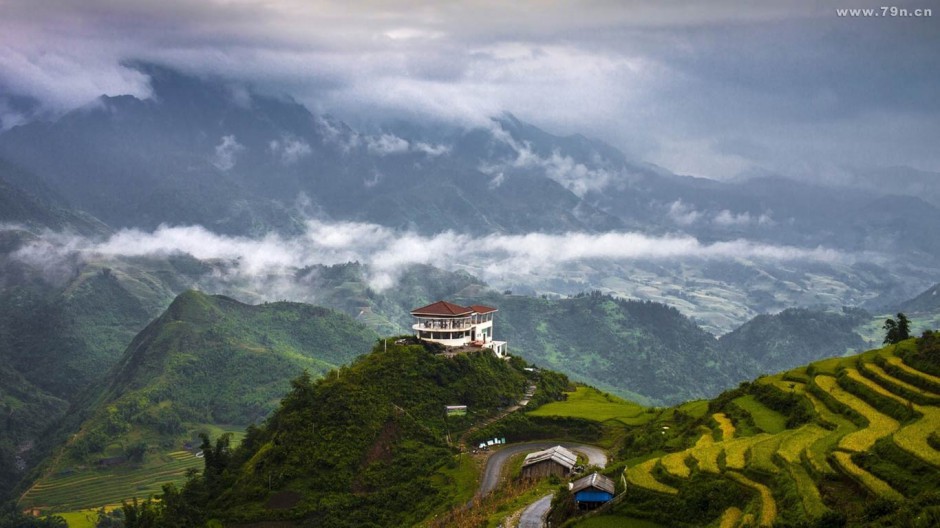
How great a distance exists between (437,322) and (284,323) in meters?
130

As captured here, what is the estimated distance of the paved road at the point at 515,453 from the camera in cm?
5362

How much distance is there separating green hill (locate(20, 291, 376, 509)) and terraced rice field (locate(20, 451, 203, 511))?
14 centimetres

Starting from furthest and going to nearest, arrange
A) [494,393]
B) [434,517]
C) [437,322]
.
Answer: [437,322], [494,393], [434,517]

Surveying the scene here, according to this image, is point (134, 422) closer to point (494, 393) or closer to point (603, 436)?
point (494, 393)

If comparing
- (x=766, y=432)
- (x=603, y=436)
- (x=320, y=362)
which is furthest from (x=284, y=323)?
(x=766, y=432)

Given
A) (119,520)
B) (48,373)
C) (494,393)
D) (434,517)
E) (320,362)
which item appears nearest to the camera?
(434,517)

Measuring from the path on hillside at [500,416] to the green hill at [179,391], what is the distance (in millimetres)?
62085

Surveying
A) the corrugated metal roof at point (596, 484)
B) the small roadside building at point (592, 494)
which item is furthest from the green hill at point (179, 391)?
the small roadside building at point (592, 494)

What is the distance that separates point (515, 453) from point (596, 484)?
68.9ft

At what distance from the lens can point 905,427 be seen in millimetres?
35250

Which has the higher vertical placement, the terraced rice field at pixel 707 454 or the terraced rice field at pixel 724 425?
the terraced rice field at pixel 724 425

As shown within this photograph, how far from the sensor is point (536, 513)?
4272 cm

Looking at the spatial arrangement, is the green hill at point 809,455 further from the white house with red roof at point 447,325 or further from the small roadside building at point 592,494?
the white house with red roof at point 447,325

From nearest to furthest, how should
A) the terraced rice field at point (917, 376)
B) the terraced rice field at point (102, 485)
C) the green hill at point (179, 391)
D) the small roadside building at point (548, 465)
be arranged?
the terraced rice field at point (917, 376)
the small roadside building at point (548, 465)
the terraced rice field at point (102, 485)
the green hill at point (179, 391)
